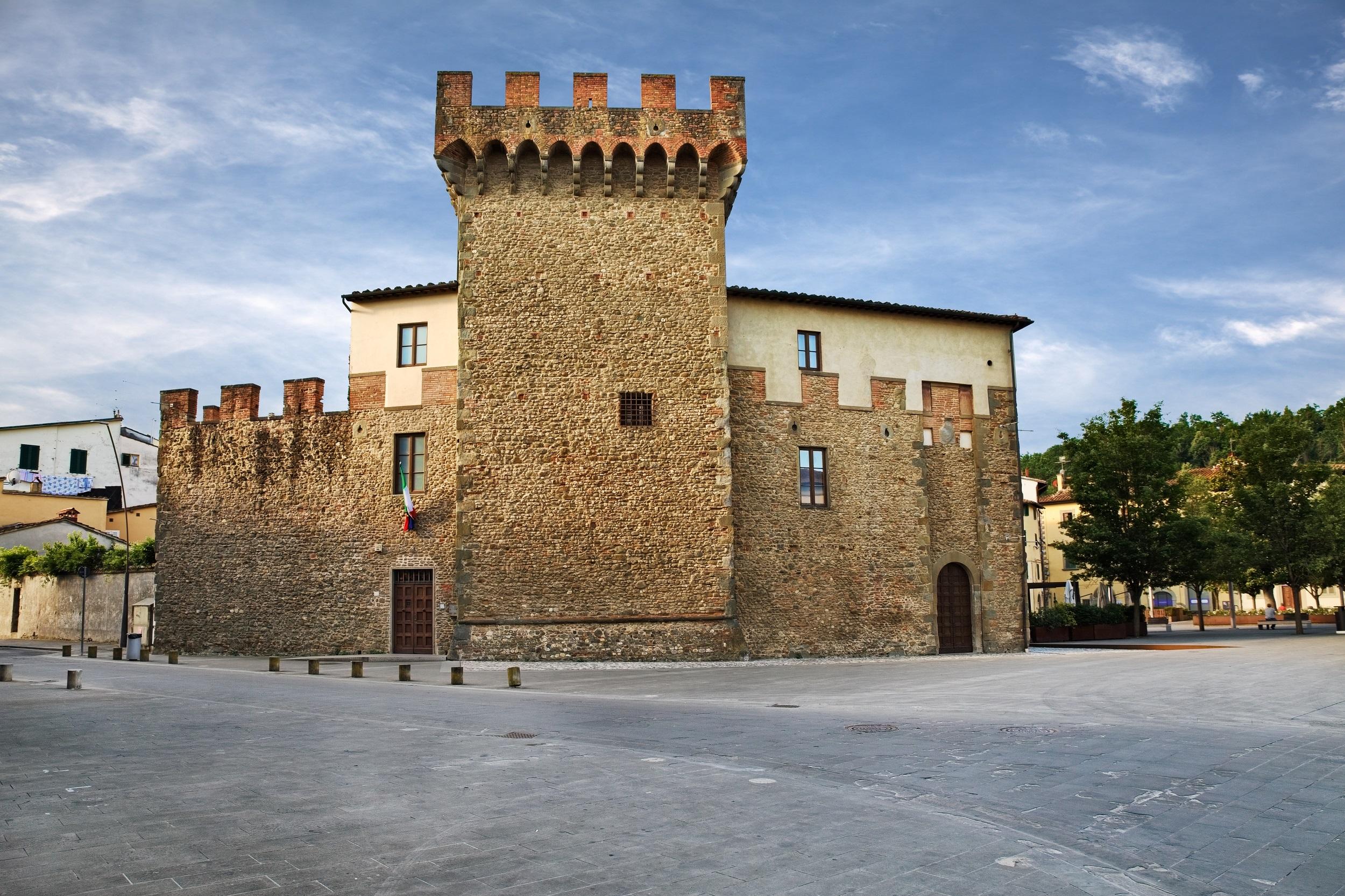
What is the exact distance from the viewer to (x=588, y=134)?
2439 cm

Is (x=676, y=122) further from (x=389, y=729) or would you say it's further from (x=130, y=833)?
(x=130, y=833)

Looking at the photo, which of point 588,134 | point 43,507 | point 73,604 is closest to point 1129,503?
point 588,134

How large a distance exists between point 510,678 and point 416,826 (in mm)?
11409

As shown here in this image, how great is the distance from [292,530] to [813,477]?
15.2m

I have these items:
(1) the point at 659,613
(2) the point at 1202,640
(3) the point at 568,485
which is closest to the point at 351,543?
(3) the point at 568,485

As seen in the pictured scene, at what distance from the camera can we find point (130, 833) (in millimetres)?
5781

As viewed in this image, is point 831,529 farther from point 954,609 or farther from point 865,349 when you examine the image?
point 865,349

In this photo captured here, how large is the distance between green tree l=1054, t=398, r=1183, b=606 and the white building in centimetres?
4344

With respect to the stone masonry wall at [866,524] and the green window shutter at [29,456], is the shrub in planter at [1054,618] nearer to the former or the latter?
the stone masonry wall at [866,524]

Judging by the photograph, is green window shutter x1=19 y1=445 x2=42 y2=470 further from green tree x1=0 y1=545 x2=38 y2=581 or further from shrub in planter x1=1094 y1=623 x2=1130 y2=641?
shrub in planter x1=1094 y1=623 x2=1130 y2=641

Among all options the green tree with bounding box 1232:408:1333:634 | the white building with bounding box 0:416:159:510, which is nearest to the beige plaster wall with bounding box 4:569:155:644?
the white building with bounding box 0:416:159:510

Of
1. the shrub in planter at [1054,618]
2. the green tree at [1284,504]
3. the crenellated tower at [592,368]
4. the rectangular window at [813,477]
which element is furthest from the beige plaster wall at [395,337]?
the green tree at [1284,504]

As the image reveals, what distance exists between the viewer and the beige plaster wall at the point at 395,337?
87.0 feet

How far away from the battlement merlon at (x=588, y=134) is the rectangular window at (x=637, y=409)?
5390 millimetres
